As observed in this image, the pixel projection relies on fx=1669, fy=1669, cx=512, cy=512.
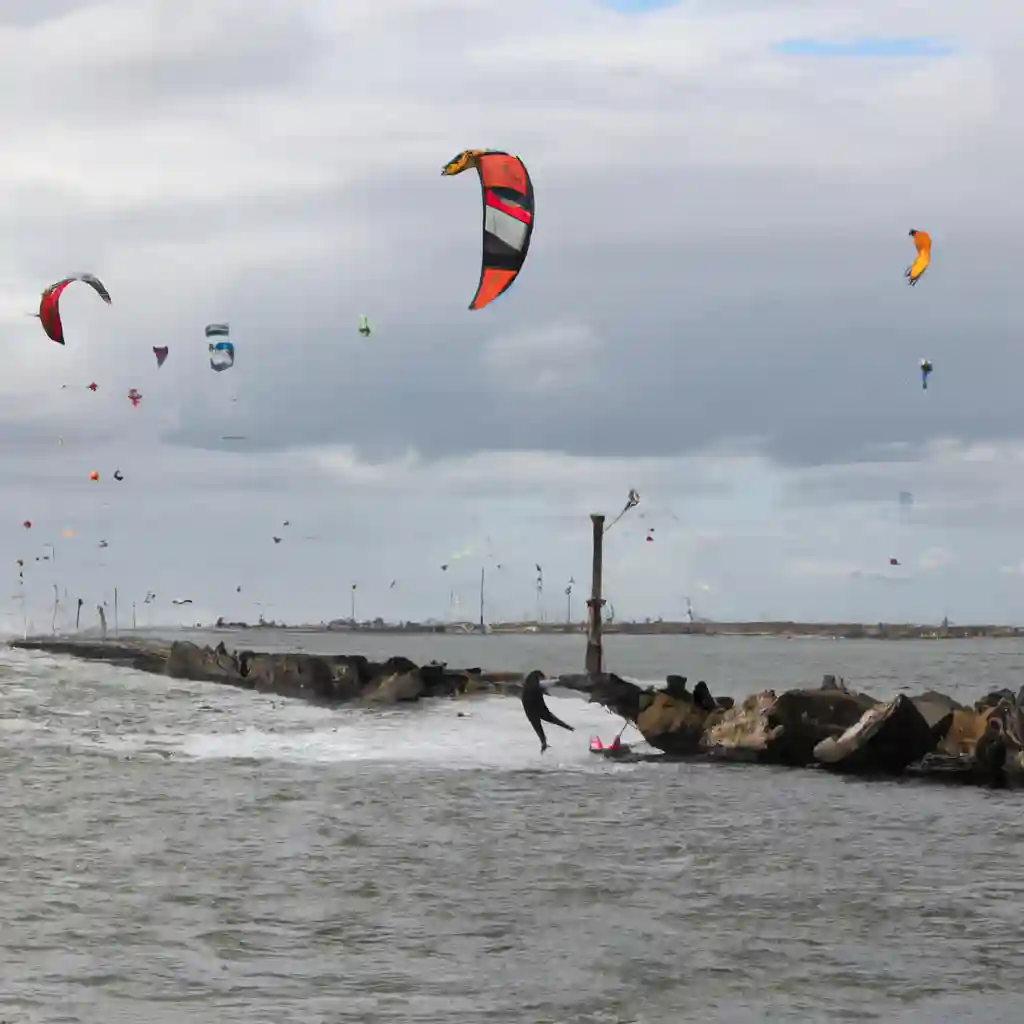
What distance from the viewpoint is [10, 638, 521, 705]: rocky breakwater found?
189 ft

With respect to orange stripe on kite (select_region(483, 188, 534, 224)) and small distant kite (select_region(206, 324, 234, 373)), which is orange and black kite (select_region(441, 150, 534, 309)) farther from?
small distant kite (select_region(206, 324, 234, 373))

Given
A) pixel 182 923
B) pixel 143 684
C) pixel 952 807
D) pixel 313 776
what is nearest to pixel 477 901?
pixel 182 923

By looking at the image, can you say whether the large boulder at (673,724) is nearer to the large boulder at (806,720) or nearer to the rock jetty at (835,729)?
the rock jetty at (835,729)

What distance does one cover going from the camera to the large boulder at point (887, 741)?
109 feet

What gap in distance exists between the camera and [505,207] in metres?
33.7

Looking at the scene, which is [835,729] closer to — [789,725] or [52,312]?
[789,725]

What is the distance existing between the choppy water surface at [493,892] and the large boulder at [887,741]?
1.07 meters

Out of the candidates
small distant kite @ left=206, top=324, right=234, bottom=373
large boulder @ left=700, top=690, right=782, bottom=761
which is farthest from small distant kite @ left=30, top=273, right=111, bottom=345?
large boulder @ left=700, top=690, right=782, bottom=761

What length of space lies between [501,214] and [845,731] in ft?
42.8

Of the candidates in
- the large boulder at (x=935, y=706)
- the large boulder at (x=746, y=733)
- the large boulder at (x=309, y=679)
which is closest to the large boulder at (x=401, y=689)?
the large boulder at (x=309, y=679)

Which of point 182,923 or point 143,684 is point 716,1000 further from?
point 143,684

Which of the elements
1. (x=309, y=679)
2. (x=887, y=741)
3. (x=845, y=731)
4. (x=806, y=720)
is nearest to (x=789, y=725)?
(x=806, y=720)

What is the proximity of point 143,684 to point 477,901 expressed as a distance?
55713 millimetres

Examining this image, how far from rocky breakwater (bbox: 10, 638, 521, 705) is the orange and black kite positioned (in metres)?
25.9
